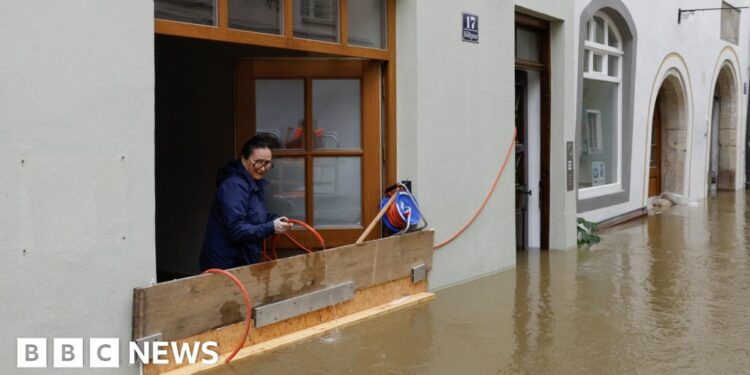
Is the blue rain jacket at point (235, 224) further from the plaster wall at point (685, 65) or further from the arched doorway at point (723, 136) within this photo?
the arched doorway at point (723, 136)

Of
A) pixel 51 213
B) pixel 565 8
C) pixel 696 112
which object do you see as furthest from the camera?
pixel 696 112

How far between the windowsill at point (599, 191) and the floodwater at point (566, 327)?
69.9 inches

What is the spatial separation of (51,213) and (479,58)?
4.44 meters

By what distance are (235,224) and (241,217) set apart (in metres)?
0.06

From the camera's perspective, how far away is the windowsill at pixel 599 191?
10.6m

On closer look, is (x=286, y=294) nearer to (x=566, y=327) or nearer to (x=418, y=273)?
(x=418, y=273)

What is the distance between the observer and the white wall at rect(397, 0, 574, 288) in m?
6.52

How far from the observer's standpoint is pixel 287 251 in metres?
6.23

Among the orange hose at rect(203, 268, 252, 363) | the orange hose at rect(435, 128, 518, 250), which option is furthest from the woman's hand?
the orange hose at rect(435, 128, 518, 250)

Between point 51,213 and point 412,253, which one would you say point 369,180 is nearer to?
point 412,253

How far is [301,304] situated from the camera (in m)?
5.30

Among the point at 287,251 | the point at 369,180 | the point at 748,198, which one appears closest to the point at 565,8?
the point at 369,180

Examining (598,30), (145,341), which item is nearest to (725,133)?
(598,30)

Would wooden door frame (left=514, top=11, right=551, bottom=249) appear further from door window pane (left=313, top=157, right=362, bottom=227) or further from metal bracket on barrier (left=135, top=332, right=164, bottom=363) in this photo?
metal bracket on barrier (left=135, top=332, right=164, bottom=363)
